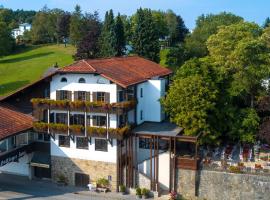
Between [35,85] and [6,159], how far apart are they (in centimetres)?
882

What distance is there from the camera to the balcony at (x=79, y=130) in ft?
138

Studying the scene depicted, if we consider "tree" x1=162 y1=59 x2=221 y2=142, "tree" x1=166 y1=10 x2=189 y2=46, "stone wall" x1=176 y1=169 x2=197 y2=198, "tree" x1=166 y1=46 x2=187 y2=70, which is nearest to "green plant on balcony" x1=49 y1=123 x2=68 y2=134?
"tree" x1=162 y1=59 x2=221 y2=142

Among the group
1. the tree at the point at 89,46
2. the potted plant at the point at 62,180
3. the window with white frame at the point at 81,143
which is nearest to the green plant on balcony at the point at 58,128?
the window with white frame at the point at 81,143

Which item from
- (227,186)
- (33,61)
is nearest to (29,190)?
(227,186)

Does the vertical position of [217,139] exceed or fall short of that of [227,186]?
it exceeds it

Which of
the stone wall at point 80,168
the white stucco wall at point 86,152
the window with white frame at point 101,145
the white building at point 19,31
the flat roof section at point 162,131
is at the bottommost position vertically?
the stone wall at point 80,168

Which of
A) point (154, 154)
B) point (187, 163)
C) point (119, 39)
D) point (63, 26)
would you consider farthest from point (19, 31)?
point (187, 163)

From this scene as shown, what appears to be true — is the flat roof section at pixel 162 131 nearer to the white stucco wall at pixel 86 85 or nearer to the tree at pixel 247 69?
the white stucco wall at pixel 86 85

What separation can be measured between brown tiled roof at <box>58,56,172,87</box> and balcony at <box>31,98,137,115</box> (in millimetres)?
2130

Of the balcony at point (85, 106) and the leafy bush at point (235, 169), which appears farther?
the balcony at point (85, 106)

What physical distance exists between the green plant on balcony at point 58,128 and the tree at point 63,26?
278ft

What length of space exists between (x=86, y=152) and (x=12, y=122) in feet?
27.0

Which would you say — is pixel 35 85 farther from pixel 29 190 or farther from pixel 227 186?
pixel 227 186

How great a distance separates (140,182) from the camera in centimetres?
4366
